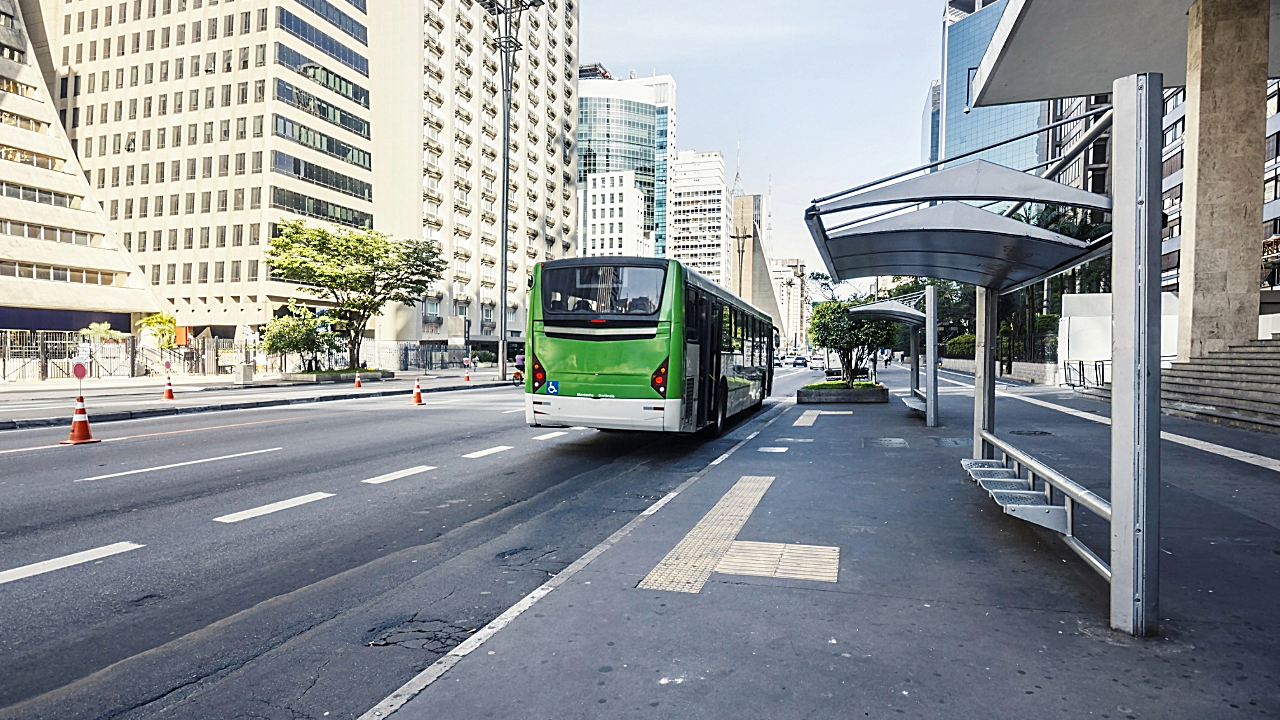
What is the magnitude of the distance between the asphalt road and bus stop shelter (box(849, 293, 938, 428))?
6.07 m

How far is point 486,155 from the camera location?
77.2 metres

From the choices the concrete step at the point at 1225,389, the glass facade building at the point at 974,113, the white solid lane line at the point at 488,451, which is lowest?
the white solid lane line at the point at 488,451

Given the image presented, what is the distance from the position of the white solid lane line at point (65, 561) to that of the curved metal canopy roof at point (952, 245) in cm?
584

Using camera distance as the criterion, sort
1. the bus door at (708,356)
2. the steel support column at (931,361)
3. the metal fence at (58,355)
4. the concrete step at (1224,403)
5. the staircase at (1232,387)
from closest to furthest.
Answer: the bus door at (708,356), the concrete step at (1224,403), the staircase at (1232,387), the steel support column at (931,361), the metal fence at (58,355)

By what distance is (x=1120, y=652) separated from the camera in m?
3.76

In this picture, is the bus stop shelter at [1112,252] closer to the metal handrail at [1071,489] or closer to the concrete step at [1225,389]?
the metal handrail at [1071,489]

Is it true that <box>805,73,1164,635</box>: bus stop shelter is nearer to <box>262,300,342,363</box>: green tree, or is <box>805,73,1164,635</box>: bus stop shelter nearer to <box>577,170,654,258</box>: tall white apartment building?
<box>262,300,342,363</box>: green tree

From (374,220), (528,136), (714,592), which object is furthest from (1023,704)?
(528,136)

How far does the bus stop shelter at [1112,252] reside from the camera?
12.6ft

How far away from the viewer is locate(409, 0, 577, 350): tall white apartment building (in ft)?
226

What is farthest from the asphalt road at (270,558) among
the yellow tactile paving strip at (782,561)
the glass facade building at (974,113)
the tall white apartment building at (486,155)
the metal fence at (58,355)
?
the glass facade building at (974,113)

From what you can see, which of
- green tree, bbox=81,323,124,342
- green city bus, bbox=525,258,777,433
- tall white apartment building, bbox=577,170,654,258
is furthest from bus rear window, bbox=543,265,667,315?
tall white apartment building, bbox=577,170,654,258

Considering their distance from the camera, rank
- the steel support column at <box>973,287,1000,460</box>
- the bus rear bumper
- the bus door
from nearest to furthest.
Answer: the steel support column at <box>973,287,1000,460</box> → the bus rear bumper → the bus door

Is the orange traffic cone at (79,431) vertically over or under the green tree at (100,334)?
under
